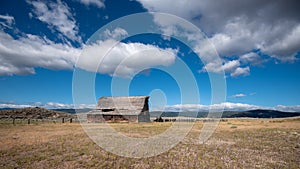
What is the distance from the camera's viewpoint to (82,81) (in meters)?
18.2

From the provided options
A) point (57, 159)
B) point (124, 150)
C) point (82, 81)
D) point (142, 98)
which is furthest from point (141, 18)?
point (142, 98)

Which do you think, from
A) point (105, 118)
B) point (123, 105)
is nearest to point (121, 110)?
point (123, 105)

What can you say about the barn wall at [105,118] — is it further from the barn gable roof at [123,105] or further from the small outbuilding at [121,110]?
the barn gable roof at [123,105]

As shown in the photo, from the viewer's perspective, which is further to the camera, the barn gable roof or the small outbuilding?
the barn gable roof

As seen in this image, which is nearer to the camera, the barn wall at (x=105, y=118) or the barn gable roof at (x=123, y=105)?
the barn wall at (x=105, y=118)

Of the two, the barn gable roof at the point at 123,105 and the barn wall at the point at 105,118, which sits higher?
the barn gable roof at the point at 123,105

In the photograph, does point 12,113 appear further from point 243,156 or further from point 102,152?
point 243,156

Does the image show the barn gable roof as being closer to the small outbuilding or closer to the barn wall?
the small outbuilding

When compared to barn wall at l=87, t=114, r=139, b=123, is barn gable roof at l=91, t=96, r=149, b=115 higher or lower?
higher

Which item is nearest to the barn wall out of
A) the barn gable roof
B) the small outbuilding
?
the small outbuilding

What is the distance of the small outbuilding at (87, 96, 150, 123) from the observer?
4462 centimetres

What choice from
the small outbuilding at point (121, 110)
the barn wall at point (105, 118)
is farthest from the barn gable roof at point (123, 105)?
the barn wall at point (105, 118)

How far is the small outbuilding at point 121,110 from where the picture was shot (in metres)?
44.6

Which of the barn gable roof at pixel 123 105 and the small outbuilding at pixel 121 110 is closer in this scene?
the small outbuilding at pixel 121 110
